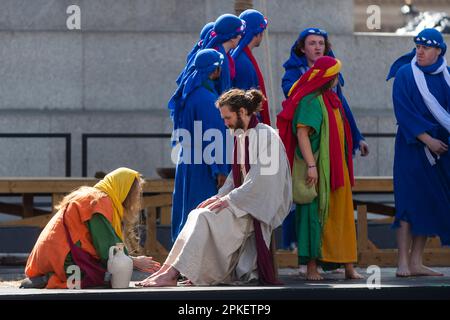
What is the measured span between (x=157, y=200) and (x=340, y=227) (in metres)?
2.54

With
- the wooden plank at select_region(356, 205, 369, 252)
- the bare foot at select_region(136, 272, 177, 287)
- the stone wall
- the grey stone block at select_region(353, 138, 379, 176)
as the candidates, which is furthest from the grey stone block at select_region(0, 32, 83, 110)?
the bare foot at select_region(136, 272, 177, 287)

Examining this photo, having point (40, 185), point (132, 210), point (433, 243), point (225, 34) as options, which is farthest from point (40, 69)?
point (132, 210)

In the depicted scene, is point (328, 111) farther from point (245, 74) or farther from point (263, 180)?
point (263, 180)

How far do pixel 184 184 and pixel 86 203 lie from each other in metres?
1.27

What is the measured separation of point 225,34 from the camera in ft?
35.6

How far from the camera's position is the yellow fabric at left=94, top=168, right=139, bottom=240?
9.77m

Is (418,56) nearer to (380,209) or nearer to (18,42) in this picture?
(380,209)

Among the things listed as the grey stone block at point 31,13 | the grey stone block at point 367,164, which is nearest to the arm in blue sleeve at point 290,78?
the grey stone block at point 367,164

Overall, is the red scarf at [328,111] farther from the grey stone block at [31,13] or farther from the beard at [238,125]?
the grey stone block at [31,13]

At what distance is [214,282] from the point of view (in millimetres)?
9906

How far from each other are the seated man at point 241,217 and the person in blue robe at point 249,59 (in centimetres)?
105

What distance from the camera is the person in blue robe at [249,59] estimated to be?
11086 mm

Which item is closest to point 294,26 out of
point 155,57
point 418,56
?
point 155,57

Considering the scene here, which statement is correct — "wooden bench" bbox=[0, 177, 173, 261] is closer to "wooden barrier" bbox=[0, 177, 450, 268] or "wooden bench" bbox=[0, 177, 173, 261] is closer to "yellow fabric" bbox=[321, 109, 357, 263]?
"wooden barrier" bbox=[0, 177, 450, 268]
